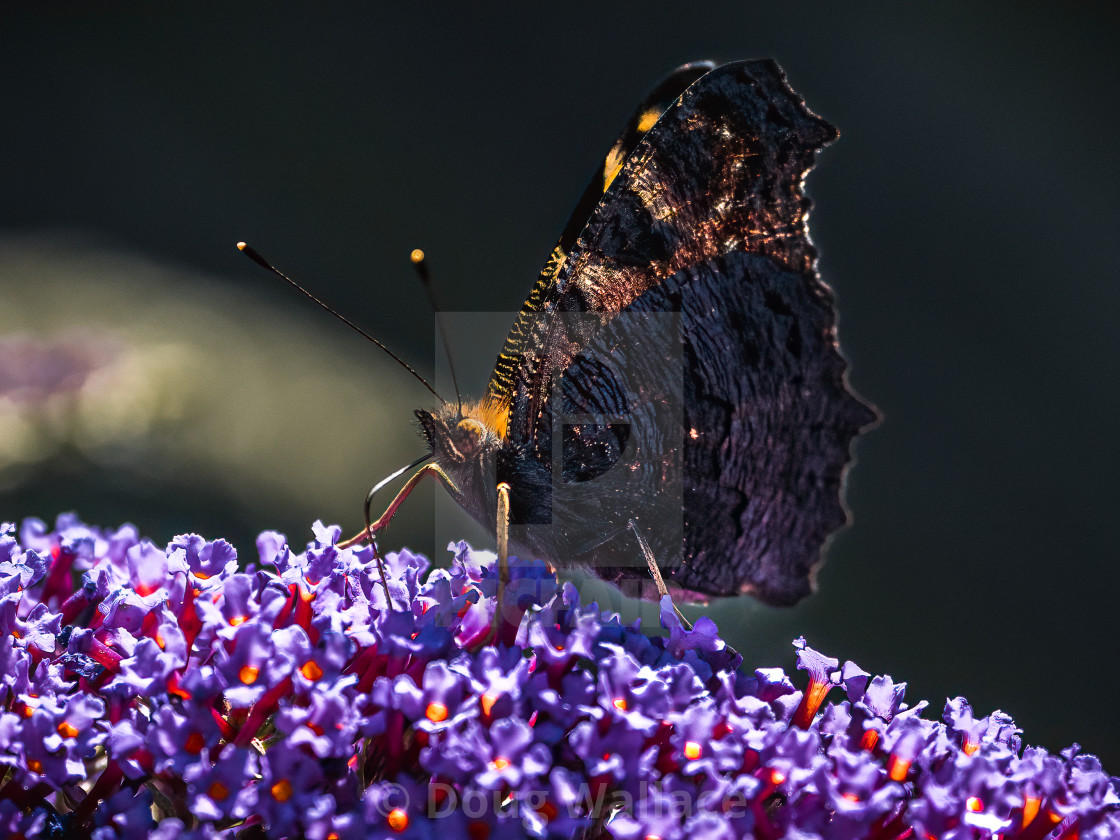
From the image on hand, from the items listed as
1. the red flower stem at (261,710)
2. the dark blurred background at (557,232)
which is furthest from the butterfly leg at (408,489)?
the dark blurred background at (557,232)

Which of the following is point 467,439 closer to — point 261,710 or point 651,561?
point 651,561

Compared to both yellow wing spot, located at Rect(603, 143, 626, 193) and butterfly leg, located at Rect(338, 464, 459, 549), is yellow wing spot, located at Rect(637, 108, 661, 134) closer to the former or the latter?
yellow wing spot, located at Rect(603, 143, 626, 193)

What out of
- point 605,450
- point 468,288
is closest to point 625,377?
point 605,450

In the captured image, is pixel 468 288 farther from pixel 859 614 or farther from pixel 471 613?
pixel 471 613

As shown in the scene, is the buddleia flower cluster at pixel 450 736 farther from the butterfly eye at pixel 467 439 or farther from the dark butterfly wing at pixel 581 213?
the dark butterfly wing at pixel 581 213

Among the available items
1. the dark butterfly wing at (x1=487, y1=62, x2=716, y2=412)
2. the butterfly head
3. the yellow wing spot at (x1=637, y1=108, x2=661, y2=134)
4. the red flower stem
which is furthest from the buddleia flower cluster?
the yellow wing spot at (x1=637, y1=108, x2=661, y2=134)

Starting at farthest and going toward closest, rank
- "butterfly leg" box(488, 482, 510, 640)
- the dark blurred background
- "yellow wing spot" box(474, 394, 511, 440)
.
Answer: the dark blurred background → "yellow wing spot" box(474, 394, 511, 440) → "butterfly leg" box(488, 482, 510, 640)

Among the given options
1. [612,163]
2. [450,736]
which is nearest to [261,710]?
[450,736]
